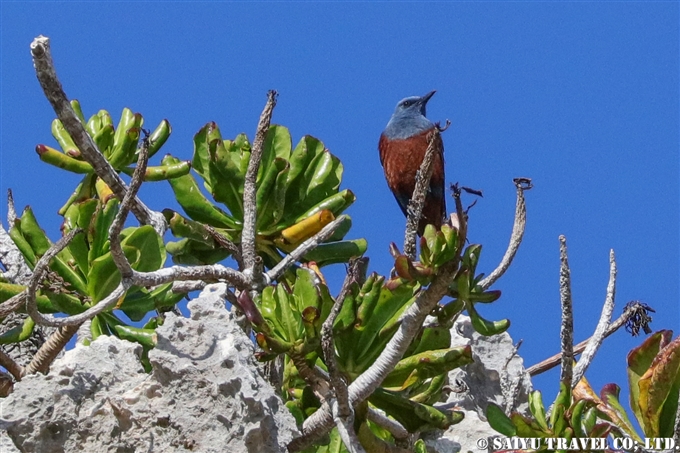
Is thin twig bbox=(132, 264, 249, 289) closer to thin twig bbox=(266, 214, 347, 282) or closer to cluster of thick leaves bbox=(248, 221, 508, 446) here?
thin twig bbox=(266, 214, 347, 282)

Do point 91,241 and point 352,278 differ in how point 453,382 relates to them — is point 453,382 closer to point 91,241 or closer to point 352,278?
point 352,278

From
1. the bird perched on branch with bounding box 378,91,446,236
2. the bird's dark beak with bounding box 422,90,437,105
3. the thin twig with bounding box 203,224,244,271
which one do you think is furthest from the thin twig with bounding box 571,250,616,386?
the bird's dark beak with bounding box 422,90,437,105

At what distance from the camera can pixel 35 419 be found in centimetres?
263

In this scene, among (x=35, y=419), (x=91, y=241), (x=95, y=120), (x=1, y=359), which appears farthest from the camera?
(x=95, y=120)

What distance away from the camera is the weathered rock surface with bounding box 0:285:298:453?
2.62 m

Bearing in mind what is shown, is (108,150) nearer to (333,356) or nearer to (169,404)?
(169,404)

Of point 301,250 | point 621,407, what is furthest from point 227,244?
point 621,407

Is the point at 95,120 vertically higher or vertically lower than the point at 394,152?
lower

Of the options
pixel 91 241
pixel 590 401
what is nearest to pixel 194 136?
pixel 91 241

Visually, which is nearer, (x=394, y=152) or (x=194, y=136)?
(x=194, y=136)

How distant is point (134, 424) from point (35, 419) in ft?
0.87

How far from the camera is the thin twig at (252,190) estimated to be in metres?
3.27

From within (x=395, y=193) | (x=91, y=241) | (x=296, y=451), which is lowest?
(x=296, y=451)

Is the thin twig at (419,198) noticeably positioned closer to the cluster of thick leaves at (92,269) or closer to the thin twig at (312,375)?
the thin twig at (312,375)
